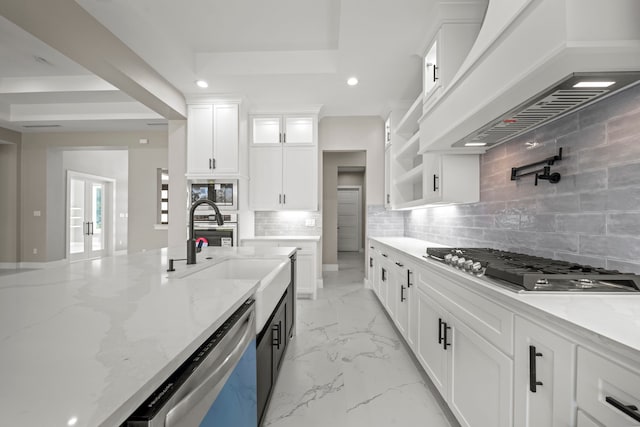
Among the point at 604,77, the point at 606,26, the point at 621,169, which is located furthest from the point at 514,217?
the point at 606,26

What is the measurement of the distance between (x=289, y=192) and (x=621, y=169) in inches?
147

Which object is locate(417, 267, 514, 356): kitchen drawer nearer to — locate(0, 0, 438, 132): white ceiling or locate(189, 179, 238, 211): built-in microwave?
locate(0, 0, 438, 132): white ceiling

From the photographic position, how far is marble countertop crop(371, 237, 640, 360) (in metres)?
0.73

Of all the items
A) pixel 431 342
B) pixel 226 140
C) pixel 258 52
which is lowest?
pixel 431 342

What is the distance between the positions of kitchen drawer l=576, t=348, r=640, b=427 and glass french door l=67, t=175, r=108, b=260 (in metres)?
9.01

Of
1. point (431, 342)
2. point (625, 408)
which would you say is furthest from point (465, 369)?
point (625, 408)

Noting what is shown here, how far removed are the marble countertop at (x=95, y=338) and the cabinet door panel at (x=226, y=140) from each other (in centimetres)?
299

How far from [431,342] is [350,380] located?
657 mm

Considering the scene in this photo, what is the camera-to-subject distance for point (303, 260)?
13.9ft

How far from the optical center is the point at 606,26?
96cm

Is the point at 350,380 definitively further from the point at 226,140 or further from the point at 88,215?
the point at 88,215

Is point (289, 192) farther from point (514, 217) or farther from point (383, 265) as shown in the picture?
point (514, 217)

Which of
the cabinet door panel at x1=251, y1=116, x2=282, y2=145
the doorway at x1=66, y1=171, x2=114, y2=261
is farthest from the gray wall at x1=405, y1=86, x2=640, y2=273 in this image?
the doorway at x1=66, y1=171, x2=114, y2=261

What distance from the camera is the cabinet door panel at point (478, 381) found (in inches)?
45.7
